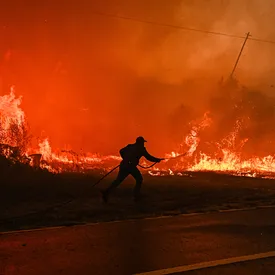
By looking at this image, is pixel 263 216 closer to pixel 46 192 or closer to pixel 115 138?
pixel 46 192

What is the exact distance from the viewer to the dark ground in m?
7.69

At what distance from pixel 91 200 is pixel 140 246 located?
4.27 metres

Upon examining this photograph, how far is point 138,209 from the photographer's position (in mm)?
8492

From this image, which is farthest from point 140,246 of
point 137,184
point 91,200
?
point 91,200

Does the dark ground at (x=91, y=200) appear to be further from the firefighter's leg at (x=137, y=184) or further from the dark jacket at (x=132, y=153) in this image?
the dark jacket at (x=132, y=153)

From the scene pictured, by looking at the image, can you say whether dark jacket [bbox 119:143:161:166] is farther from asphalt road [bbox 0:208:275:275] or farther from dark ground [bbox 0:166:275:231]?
asphalt road [bbox 0:208:275:275]

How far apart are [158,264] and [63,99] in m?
28.8

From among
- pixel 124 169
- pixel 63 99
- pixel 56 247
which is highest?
pixel 63 99

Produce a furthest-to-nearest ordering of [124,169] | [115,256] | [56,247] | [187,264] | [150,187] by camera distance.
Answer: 1. [150,187]
2. [124,169]
3. [56,247]
4. [115,256]
5. [187,264]

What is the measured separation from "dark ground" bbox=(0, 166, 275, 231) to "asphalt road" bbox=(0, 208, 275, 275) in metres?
0.94

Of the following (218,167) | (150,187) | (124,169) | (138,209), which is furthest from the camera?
(218,167)

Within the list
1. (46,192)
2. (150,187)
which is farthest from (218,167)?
(46,192)

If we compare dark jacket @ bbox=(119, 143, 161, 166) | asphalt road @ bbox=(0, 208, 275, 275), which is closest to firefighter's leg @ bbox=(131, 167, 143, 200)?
dark jacket @ bbox=(119, 143, 161, 166)

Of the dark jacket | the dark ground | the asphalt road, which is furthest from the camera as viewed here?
the dark jacket
